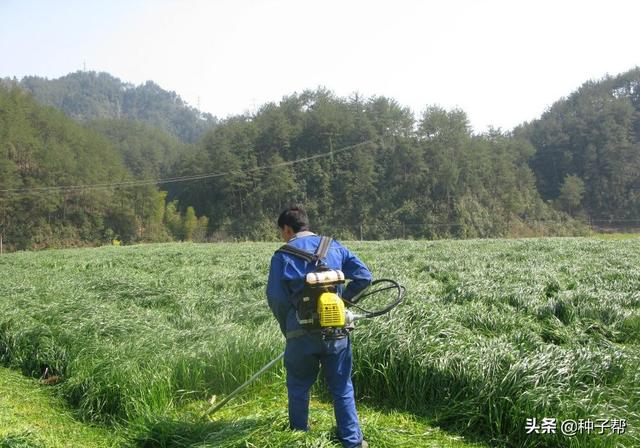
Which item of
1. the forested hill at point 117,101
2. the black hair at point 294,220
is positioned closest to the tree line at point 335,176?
the black hair at point 294,220

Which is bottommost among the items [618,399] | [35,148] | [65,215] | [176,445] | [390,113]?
Result: [176,445]

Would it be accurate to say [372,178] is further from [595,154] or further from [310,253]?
[310,253]

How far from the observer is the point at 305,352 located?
3.40 metres

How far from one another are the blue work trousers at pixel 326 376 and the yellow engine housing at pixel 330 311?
0.19 metres

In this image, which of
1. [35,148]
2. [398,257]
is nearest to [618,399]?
[398,257]

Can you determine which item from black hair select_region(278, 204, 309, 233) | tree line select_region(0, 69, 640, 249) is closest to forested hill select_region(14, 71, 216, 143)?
tree line select_region(0, 69, 640, 249)

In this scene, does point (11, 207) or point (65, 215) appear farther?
point (65, 215)

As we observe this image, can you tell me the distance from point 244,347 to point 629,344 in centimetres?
425

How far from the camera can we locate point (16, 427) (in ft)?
14.1

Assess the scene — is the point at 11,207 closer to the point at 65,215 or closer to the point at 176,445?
the point at 65,215

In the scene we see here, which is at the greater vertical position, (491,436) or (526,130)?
(526,130)

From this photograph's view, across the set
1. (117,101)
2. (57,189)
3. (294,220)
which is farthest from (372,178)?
(117,101)

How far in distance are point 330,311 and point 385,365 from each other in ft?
5.92

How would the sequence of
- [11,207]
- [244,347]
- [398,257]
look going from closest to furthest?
[244,347] → [398,257] → [11,207]
